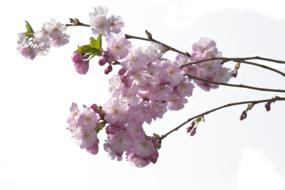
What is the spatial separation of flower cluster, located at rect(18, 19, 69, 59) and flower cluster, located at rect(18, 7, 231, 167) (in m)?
0.54

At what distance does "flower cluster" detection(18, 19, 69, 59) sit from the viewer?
4676 millimetres

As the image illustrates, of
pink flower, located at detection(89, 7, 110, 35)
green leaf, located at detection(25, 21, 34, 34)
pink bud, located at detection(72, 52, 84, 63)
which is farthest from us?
green leaf, located at detection(25, 21, 34, 34)

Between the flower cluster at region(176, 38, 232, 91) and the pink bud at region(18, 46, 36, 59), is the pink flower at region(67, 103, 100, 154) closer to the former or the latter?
the flower cluster at region(176, 38, 232, 91)

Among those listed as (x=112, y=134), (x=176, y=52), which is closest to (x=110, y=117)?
(x=112, y=134)

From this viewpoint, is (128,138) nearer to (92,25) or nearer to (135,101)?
(135,101)

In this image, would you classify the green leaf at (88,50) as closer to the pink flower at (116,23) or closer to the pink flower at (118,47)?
the pink flower at (118,47)

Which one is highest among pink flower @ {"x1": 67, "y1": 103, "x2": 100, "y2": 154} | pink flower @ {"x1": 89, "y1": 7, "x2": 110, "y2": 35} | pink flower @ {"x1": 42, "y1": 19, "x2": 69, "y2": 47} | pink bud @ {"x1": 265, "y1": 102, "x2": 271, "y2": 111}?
pink flower @ {"x1": 42, "y1": 19, "x2": 69, "y2": 47}

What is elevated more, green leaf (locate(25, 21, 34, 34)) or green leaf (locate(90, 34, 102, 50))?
green leaf (locate(25, 21, 34, 34))

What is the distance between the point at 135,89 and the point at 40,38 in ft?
3.56

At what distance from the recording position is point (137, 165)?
4.20m

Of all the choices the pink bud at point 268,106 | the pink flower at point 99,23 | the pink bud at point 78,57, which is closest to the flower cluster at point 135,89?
the pink bud at point 78,57

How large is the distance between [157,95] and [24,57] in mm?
1255

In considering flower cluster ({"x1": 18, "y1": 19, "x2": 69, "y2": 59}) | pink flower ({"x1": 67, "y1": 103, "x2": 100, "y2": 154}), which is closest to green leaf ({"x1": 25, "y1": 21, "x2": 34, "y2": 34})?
flower cluster ({"x1": 18, "y1": 19, "x2": 69, "y2": 59})

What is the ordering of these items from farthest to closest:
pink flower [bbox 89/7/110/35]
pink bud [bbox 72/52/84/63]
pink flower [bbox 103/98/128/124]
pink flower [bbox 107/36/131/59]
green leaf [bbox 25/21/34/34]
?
1. green leaf [bbox 25/21/34/34]
2. pink flower [bbox 89/7/110/35]
3. pink bud [bbox 72/52/84/63]
4. pink flower [bbox 107/36/131/59]
5. pink flower [bbox 103/98/128/124]
